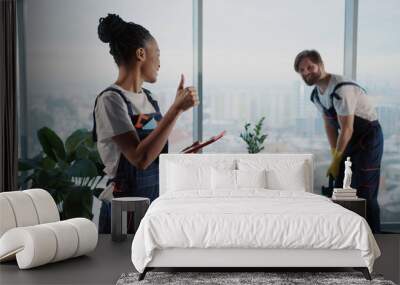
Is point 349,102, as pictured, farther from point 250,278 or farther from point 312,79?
point 250,278

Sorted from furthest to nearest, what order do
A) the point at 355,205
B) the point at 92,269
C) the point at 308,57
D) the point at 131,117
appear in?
the point at 308,57, the point at 131,117, the point at 355,205, the point at 92,269

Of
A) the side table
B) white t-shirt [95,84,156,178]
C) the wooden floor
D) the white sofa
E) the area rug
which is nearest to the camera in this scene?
the area rug

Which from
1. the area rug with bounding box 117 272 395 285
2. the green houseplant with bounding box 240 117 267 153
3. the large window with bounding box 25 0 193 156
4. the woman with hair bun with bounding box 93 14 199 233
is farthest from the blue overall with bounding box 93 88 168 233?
the area rug with bounding box 117 272 395 285

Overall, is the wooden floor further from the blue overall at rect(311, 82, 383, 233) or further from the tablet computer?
the tablet computer

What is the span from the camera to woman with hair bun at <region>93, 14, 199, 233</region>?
7.79 meters

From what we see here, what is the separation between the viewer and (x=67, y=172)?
782 cm

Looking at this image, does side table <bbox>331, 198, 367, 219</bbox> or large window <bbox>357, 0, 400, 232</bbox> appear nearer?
side table <bbox>331, 198, 367, 219</bbox>

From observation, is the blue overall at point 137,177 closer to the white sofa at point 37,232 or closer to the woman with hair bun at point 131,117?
the woman with hair bun at point 131,117

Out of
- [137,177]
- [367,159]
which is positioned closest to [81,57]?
[137,177]

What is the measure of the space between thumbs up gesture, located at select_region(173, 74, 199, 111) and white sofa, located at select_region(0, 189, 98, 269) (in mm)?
2258

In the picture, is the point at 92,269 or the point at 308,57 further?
the point at 308,57

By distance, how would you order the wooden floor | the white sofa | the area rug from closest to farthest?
the area rug → the wooden floor → the white sofa

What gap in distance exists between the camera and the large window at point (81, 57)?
7867 mm

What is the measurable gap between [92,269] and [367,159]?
3710 millimetres
